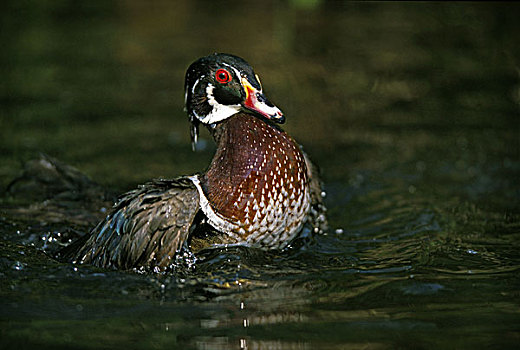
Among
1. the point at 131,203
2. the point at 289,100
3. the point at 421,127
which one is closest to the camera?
the point at 131,203

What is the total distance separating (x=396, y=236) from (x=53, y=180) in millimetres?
3022

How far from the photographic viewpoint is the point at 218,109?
5793 millimetres

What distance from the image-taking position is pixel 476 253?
5.91 meters

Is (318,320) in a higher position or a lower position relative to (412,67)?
lower

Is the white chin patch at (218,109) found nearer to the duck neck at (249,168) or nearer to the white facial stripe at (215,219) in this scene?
the duck neck at (249,168)

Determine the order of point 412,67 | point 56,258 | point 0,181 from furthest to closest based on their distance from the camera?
1. point 412,67
2. point 0,181
3. point 56,258

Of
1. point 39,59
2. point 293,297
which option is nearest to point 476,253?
point 293,297

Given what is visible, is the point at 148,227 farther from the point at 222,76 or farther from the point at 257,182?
the point at 222,76

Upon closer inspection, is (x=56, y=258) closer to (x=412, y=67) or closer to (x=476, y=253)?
(x=476, y=253)

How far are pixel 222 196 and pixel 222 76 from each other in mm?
876

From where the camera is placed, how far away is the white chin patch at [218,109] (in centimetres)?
577

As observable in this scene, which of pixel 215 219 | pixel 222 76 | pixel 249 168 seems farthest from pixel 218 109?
pixel 215 219

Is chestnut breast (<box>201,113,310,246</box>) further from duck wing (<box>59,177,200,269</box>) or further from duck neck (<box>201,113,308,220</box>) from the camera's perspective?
duck wing (<box>59,177,200,269</box>)

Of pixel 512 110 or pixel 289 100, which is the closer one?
pixel 512 110
